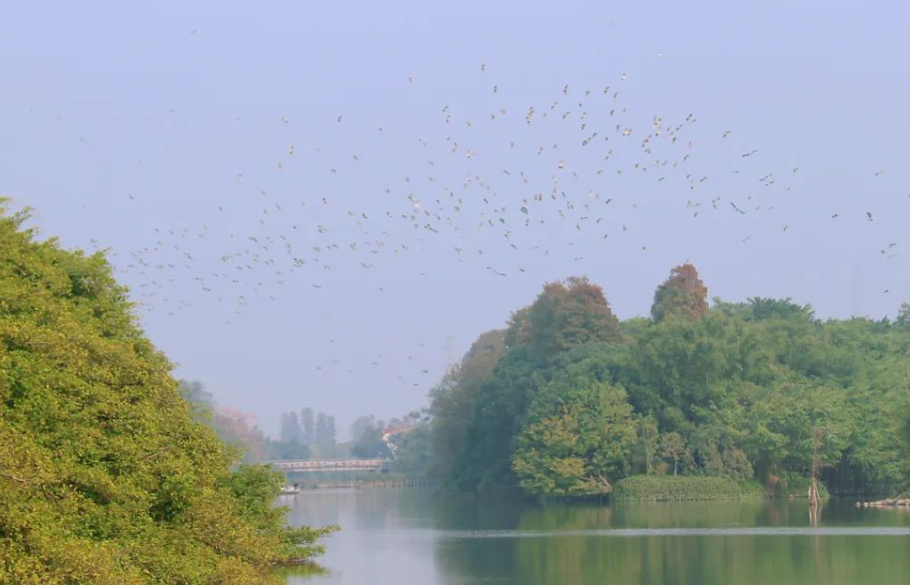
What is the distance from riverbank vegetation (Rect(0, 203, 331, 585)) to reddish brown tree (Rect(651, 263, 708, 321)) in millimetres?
52676

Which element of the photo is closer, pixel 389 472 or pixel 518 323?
pixel 518 323

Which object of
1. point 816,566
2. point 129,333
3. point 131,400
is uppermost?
point 129,333

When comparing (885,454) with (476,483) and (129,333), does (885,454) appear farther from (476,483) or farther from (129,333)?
(129,333)

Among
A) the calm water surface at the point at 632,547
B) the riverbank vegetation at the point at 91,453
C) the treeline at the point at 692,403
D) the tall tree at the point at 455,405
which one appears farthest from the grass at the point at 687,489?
the riverbank vegetation at the point at 91,453

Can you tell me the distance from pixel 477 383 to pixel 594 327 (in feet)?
41.0

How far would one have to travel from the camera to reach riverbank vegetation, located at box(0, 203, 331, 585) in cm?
1556

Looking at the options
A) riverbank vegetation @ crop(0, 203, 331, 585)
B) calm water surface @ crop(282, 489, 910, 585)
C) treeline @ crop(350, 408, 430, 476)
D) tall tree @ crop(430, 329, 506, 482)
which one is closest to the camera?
riverbank vegetation @ crop(0, 203, 331, 585)

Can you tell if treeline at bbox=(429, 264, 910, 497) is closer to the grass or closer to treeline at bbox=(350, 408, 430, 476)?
the grass

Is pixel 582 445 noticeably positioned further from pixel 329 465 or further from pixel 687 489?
pixel 329 465

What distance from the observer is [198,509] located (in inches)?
904

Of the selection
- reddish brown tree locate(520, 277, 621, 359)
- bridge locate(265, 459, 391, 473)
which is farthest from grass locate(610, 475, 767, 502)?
bridge locate(265, 459, 391, 473)

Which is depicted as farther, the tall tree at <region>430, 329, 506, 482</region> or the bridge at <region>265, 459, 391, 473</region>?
the bridge at <region>265, 459, 391, 473</region>

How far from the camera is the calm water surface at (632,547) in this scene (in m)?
32.4

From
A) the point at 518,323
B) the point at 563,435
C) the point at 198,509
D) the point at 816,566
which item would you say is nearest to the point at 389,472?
the point at 518,323
